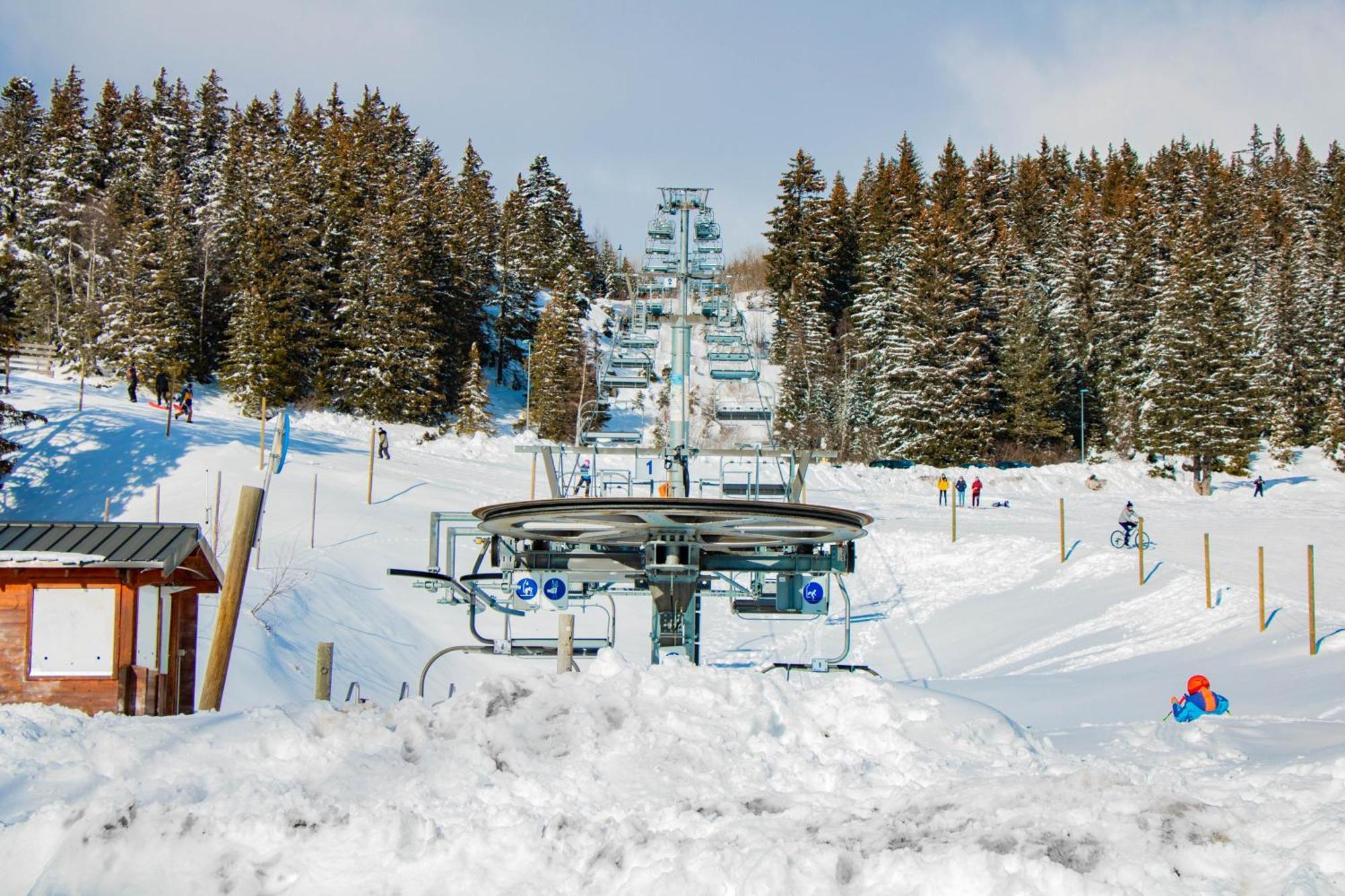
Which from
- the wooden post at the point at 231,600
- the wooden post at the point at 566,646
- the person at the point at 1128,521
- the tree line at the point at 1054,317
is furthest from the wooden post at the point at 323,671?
the tree line at the point at 1054,317

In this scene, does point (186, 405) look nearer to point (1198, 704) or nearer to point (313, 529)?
point (313, 529)

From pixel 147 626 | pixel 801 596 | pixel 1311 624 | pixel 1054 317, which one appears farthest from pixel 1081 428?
pixel 147 626

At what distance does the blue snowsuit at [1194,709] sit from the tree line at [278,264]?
125ft

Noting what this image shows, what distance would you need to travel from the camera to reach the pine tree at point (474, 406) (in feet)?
191

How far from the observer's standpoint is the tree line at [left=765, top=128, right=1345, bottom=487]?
57.5m

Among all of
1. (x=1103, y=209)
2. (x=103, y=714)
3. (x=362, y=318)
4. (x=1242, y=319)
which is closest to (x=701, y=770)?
(x=103, y=714)

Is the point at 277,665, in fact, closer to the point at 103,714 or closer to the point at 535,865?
the point at 103,714

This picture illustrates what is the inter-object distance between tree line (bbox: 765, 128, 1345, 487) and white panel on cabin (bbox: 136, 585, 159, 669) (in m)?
38.7

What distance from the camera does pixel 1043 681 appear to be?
70.9 feet

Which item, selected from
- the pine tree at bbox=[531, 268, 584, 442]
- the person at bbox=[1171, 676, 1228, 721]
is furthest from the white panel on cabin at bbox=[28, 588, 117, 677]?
the pine tree at bbox=[531, 268, 584, 442]

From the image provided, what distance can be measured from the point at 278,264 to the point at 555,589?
173 feet

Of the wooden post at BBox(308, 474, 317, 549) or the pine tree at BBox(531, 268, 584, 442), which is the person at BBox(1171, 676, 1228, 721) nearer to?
the wooden post at BBox(308, 474, 317, 549)

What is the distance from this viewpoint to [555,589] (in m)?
13.4

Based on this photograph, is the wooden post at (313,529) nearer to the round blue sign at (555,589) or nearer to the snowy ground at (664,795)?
the snowy ground at (664,795)
